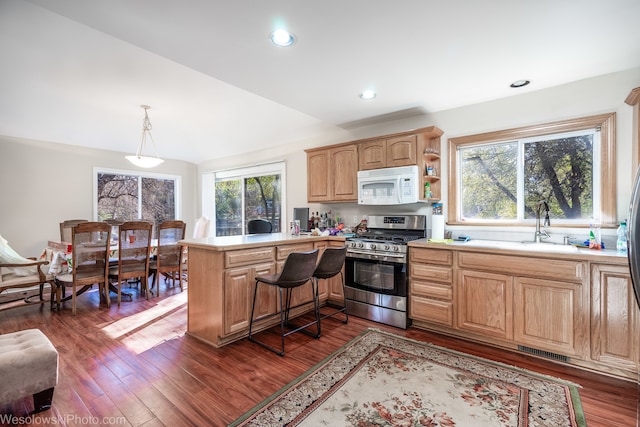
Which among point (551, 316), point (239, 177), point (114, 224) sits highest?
point (239, 177)

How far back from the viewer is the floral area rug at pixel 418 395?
1705 millimetres

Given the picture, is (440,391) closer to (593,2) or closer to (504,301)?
(504,301)

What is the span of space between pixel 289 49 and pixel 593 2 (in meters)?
1.87

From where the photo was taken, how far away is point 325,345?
2672 mm

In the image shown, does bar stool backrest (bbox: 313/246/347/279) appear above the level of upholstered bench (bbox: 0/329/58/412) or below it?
above

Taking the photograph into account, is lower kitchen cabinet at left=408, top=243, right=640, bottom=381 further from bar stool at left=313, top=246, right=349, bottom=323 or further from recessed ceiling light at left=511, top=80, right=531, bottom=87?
recessed ceiling light at left=511, top=80, right=531, bottom=87

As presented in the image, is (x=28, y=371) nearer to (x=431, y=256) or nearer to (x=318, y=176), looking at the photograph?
(x=431, y=256)

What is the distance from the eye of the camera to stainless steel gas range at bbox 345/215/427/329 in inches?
121

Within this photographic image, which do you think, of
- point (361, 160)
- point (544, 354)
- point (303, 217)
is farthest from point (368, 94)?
point (544, 354)

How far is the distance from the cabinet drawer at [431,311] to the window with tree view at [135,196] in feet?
18.0

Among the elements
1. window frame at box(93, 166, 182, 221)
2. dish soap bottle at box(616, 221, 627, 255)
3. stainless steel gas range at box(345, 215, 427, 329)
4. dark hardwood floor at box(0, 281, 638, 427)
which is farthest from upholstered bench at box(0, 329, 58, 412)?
dish soap bottle at box(616, 221, 627, 255)

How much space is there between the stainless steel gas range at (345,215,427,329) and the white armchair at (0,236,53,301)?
3.69 meters

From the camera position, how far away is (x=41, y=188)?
463cm

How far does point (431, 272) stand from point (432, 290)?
0.18 meters
